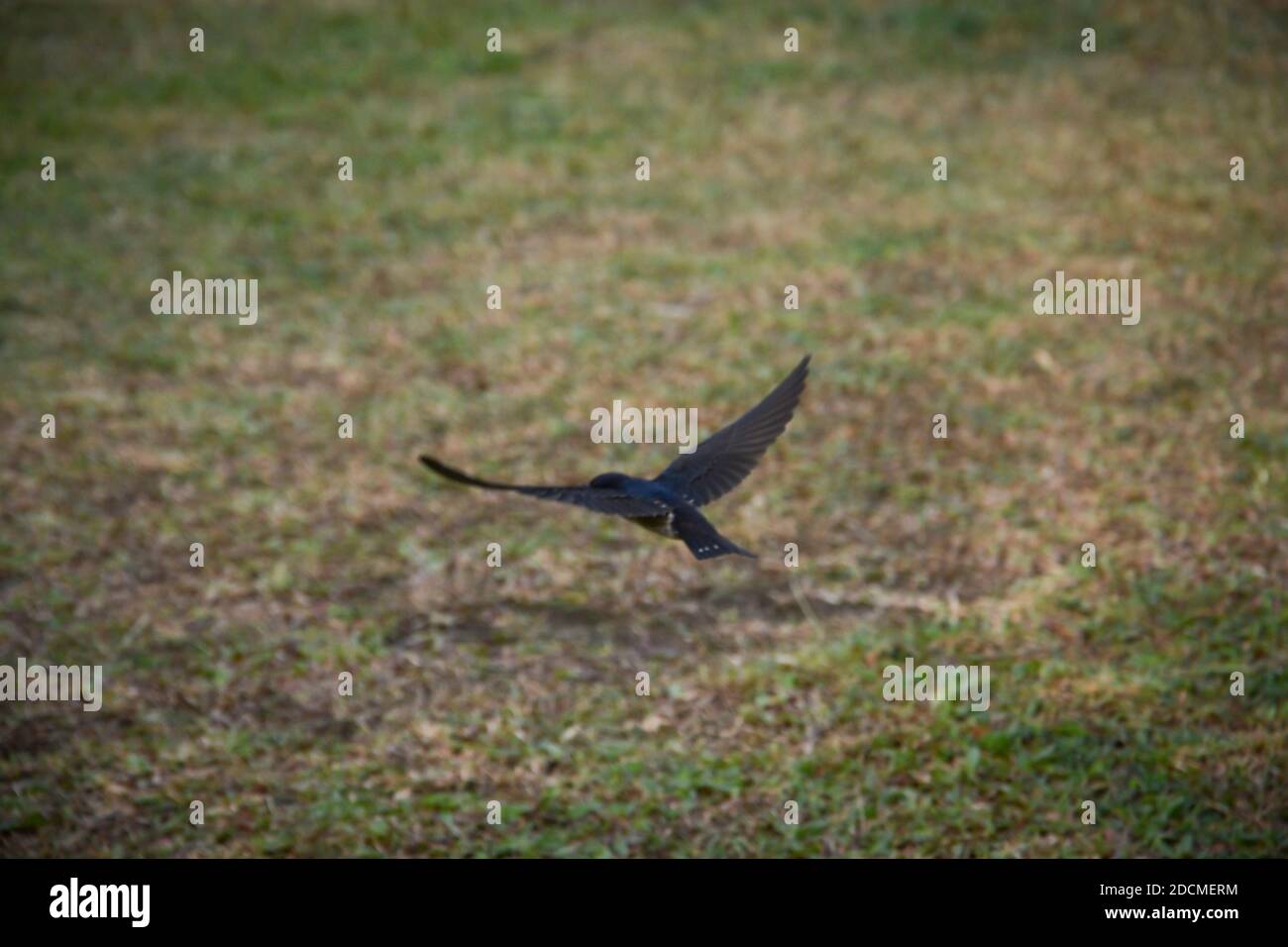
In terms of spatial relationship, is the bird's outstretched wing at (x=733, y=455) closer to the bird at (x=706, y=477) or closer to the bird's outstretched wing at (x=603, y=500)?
the bird at (x=706, y=477)

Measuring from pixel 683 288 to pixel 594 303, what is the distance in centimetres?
50

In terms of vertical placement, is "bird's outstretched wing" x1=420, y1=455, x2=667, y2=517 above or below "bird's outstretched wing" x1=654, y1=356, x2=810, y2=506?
below

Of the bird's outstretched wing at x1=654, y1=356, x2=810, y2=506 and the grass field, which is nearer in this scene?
the bird's outstretched wing at x1=654, y1=356, x2=810, y2=506

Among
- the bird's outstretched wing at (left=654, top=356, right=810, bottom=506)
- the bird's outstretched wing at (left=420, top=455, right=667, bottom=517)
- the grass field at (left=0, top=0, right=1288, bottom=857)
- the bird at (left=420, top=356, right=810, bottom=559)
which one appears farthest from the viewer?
the grass field at (left=0, top=0, right=1288, bottom=857)

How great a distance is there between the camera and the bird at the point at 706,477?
10.3ft

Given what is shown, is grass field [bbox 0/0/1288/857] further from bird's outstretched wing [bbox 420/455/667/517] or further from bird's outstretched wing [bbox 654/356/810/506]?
bird's outstretched wing [bbox 420/455/667/517]

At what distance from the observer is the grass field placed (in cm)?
396

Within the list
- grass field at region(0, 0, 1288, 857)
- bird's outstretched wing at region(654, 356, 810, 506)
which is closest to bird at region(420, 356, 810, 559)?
bird's outstretched wing at region(654, 356, 810, 506)

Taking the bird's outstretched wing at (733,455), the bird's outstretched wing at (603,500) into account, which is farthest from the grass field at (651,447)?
the bird's outstretched wing at (603,500)

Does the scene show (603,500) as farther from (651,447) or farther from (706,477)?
(651,447)

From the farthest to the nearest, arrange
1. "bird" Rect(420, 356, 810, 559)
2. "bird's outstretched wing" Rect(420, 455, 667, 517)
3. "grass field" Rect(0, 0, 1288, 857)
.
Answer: "grass field" Rect(0, 0, 1288, 857), "bird" Rect(420, 356, 810, 559), "bird's outstretched wing" Rect(420, 455, 667, 517)

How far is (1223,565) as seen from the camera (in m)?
4.80

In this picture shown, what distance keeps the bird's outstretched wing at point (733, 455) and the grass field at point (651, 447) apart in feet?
3.30

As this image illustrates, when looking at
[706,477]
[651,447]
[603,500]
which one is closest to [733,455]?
[706,477]
